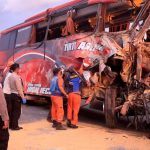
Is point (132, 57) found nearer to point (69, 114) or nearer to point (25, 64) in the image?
point (69, 114)

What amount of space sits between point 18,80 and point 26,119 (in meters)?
2.07

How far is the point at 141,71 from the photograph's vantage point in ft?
29.7

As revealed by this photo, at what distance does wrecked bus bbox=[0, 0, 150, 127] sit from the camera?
9.15 m

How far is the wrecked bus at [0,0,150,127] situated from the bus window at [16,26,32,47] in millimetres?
633

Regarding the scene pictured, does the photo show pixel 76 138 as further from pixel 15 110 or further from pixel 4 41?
pixel 4 41

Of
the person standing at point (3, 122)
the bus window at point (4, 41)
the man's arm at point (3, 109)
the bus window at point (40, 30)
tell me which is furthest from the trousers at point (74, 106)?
the bus window at point (4, 41)

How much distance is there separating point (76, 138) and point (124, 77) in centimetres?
185

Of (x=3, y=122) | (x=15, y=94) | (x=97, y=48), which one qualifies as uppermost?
(x=97, y=48)

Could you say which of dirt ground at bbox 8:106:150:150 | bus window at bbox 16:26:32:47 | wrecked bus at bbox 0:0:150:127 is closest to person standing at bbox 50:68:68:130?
dirt ground at bbox 8:106:150:150

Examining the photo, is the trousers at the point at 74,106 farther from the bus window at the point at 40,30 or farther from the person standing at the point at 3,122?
the person standing at the point at 3,122

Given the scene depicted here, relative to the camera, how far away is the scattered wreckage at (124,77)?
8938 millimetres

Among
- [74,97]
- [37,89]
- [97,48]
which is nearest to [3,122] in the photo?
[74,97]

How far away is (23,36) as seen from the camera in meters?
13.8

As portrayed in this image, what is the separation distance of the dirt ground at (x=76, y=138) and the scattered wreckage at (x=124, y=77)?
49 cm
